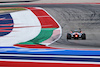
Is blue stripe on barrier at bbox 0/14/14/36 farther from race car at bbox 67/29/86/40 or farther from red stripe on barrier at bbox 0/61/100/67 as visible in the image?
race car at bbox 67/29/86/40

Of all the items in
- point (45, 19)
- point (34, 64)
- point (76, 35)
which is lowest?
point (34, 64)

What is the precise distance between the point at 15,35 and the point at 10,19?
1.49 ft

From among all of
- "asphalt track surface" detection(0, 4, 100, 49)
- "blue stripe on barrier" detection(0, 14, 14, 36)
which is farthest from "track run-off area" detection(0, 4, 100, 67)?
"blue stripe on barrier" detection(0, 14, 14, 36)

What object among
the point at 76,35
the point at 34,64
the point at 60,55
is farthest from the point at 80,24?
the point at 34,64

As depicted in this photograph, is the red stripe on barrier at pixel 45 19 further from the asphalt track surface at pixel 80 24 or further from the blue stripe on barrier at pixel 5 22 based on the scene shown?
the blue stripe on barrier at pixel 5 22

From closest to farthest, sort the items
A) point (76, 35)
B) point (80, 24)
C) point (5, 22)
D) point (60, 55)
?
point (60, 55) → point (76, 35) → point (80, 24) → point (5, 22)

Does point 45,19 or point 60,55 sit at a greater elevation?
point 45,19

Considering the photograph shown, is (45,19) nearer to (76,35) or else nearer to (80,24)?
(80,24)

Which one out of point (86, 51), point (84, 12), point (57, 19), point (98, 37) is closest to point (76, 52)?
point (86, 51)

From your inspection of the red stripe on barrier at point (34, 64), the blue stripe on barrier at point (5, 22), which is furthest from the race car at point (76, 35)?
the blue stripe on barrier at point (5, 22)

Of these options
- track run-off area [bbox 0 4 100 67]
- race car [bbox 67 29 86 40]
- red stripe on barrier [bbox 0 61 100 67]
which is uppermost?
race car [bbox 67 29 86 40]

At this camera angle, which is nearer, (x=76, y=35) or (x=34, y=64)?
(x=34, y=64)

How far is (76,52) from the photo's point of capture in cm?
120

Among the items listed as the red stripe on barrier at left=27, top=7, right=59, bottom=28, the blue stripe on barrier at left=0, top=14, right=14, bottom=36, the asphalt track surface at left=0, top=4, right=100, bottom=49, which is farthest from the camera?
the red stripe on barrier at left=27, top=7, right=59, bottom=28
